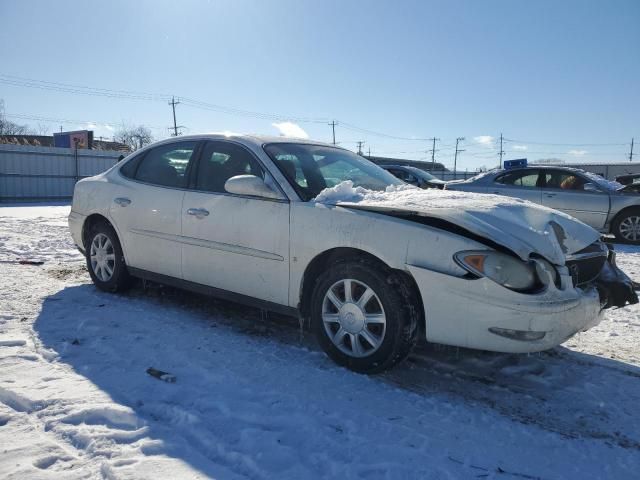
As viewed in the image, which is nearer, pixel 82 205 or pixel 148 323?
pixel 148 323

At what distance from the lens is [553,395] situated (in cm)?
306

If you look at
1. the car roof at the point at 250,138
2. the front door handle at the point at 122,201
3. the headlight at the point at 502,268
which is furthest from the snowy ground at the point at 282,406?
the car roof at the point at 250,138

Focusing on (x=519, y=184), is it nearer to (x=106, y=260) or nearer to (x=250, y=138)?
(x=250, y=138)

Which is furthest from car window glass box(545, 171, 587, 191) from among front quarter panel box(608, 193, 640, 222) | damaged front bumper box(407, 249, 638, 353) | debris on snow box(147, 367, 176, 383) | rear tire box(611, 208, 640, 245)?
debris on snow box(147, 367, 176, 383)

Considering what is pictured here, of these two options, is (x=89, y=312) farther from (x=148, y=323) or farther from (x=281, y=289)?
(x=281, y=289)

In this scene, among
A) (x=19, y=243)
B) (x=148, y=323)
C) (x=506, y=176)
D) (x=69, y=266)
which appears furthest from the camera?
(x=506, y=176)

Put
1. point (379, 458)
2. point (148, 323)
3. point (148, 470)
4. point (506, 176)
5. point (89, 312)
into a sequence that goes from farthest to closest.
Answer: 1. point (506, 176)
2. point (89, 312)
3. point (148, 323)
4. point (379, 458)
5. point (148, 470)

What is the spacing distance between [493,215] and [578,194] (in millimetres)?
7398

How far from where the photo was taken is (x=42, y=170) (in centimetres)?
2084

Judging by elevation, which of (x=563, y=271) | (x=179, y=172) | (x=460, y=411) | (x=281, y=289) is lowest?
(x=460, y=411)

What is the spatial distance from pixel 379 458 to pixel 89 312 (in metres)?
3.11

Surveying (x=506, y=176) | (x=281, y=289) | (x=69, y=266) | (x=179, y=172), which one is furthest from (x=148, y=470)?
(x=506, y=176)

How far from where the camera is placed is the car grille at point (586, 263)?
10.3 feet

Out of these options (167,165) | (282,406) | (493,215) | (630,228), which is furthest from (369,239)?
(630,228)
